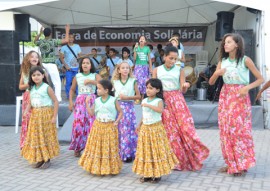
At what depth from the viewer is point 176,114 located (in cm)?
477

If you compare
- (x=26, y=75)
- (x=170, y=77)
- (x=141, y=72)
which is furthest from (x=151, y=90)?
(x=141, y=72)

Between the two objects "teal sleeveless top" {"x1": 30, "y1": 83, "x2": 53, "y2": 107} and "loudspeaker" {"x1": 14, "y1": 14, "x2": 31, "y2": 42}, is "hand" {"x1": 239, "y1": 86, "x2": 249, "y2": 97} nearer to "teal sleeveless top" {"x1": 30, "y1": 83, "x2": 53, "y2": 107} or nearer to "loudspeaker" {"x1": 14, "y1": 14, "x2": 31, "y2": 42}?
"teal sleeveless top" {"x1": 30, "y1": 83, "x2": 53, "y2": 107}

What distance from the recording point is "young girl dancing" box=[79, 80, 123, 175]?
462 cm

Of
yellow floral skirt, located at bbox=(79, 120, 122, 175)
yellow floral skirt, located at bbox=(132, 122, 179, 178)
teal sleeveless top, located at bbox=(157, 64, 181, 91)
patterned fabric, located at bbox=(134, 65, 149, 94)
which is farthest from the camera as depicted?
patterned fabric, located at bbox=(134, 65, 149, 94)

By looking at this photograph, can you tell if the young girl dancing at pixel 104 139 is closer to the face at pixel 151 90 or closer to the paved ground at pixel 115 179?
the paved ground at pixel 115 179

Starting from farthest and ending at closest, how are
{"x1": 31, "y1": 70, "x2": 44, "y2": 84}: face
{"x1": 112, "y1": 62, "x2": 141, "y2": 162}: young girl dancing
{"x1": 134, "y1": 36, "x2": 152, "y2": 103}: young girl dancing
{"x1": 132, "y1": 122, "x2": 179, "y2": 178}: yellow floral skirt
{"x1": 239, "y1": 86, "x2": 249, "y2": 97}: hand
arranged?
{"x1": 134, "y1": 36, "x2": 152, "y2": 103}: young girl dancing < {"x1": 112, "y1": 62, "x2": 141, "y2": 162}: young girl dancing < {"x1": 31, "y1": 70, "x2": 44, "y2": 84}: face < {"x1": 239, "y1": 86, "x2": 249, "y2": 97}: hand < {"x1": 132, "y1": 122, "x2": 179, "y2": 178}: yellow floral skirt

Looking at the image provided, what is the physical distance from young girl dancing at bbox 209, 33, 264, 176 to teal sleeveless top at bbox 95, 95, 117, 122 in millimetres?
1315

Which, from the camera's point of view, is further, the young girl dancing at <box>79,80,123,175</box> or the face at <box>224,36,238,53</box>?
the young girl dancing at <box>79,80,123,175</box>

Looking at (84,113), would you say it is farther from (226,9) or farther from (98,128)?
(226,9)

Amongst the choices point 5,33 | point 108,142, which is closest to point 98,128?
point 108,142

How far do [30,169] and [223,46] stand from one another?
2.98 meters

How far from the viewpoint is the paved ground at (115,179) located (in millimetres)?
4316

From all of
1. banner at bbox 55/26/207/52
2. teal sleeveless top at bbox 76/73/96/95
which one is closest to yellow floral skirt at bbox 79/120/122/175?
teal sleeveless top at bbox 76/73/96/95

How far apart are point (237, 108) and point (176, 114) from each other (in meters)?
0.74
